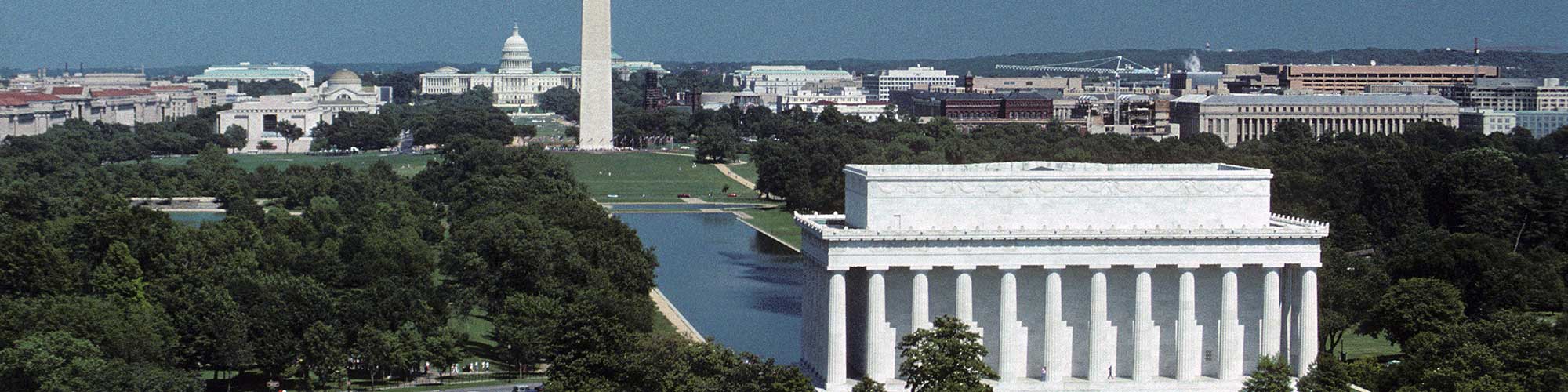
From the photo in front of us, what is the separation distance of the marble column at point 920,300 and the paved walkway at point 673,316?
14.1 m

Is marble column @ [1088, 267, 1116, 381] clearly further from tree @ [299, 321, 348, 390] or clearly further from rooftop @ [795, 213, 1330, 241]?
Answer: tree @ [299, 321, 348, 390]

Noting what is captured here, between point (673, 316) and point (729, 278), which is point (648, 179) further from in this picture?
point (673, 316)

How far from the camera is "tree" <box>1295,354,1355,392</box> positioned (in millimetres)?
50969

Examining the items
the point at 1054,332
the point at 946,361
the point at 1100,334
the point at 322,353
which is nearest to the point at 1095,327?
the point at 1100,334

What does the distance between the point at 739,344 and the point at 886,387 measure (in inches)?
726

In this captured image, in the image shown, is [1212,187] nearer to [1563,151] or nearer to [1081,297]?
[1081,297]

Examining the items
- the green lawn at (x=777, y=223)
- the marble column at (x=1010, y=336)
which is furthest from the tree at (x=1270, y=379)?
the green lawn at (x=777, y=223)

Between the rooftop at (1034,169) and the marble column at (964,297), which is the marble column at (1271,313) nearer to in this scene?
the rooftop at (1034,169)

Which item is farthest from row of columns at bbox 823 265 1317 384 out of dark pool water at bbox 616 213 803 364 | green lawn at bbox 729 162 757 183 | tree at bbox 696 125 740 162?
tree at bbox 696 125 740 162

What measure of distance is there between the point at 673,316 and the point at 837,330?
87.9 feet

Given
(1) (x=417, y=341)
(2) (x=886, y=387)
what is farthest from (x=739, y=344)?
(2) (x=886, y=387)

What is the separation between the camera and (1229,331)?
5444 cm

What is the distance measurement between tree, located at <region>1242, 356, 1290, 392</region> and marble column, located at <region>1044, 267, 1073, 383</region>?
4.55 metres

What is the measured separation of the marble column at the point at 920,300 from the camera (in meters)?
53.0
